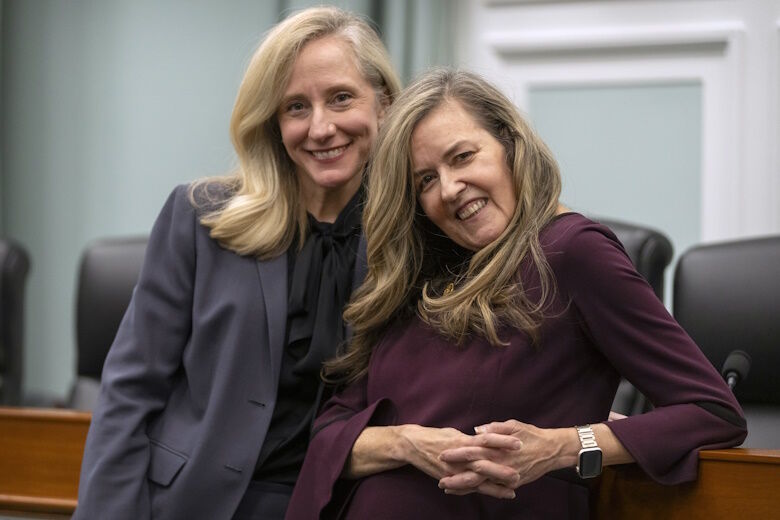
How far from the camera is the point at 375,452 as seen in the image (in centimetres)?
173

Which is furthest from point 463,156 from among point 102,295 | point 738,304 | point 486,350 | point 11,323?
point 11,323

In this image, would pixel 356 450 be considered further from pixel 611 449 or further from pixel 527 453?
pixel 611 449

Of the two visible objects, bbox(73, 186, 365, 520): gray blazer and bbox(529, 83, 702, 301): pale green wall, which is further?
bbox(529, 83, 702, 301): pale green wall

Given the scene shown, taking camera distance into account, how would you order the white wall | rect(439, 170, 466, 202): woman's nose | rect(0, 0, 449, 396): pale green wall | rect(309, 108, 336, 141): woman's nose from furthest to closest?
rect(0, 0, 449, 396): pale green wall → the white wall → rect(309, 108, 336, 141): woman's nose → rect(439, 170, 466, 202): woman's nose

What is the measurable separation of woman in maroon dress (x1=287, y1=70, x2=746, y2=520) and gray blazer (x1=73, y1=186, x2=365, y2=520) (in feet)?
0.61

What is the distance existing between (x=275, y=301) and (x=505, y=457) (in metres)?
0.62

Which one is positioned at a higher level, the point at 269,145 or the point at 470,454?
the point at 269,145

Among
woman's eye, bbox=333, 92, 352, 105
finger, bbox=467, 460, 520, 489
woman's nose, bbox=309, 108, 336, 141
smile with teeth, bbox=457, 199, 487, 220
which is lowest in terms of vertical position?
finger, bbox=467, 460, 520, 489

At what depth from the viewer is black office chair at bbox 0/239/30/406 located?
3166 mm

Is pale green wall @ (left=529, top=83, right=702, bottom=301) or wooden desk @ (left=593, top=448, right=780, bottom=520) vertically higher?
pale green wall @ (left=529, top=83, right=702, bottom=301)

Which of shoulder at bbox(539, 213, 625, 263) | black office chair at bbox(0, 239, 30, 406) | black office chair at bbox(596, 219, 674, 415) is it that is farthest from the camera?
black office chair at bbox(0, 239, 30, 406)

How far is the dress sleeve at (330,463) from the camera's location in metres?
1.76

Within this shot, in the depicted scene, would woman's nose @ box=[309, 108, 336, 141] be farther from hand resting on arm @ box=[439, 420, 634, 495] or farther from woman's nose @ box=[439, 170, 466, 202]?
hand resting on arm @ box=[439, 420, 634, 495]

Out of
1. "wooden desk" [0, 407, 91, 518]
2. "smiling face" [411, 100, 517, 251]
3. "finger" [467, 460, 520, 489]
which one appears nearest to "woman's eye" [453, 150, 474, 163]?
"smiling face" [411, 100, 517, 251]
